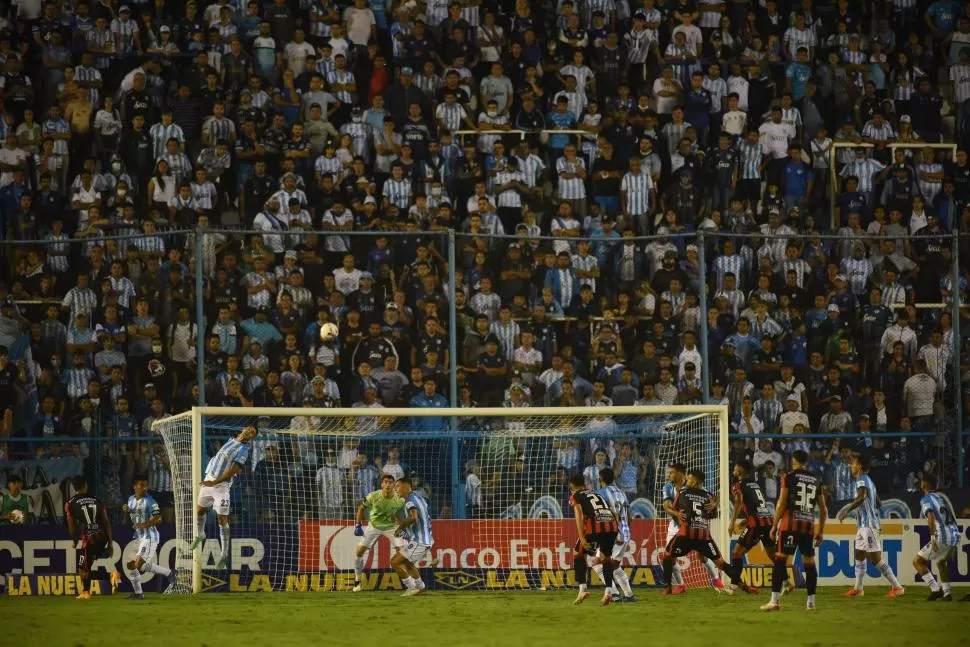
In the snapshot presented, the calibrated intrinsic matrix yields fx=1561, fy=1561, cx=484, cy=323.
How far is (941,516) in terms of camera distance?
69.7ft

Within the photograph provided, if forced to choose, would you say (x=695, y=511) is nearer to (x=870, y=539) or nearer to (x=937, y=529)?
(x=870, y=539)

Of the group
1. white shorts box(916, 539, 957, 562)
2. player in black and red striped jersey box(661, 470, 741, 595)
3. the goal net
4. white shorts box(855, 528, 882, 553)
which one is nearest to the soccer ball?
the goal net

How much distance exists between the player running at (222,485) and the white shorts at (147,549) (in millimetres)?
566

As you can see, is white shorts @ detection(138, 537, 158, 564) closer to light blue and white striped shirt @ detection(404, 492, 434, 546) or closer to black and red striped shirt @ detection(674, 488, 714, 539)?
light blue and white striped shirt @ detection(404, 492, 434, 546)

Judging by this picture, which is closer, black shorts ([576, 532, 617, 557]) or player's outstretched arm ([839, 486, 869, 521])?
black shorts ([576, 532, 617, 557])

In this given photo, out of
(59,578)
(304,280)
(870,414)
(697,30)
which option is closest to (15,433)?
(59,578)

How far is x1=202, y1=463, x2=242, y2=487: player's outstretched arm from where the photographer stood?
21812 mm

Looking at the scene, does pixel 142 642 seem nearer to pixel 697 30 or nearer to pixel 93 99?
pixel 93 99

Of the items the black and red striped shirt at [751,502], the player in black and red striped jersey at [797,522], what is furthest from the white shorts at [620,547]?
the player in black and red striped jersey at [797,522]

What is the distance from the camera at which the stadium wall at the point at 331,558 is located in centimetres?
2239

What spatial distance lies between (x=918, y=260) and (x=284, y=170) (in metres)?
11.0

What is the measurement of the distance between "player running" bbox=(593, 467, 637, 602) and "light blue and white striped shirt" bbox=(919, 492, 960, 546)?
4071 millimetres

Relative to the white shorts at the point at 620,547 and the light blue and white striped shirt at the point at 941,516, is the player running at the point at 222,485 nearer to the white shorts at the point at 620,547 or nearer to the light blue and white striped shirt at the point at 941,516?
the white shorts at the point at 620,547

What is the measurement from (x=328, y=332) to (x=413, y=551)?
12.7 feet
